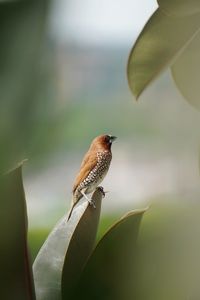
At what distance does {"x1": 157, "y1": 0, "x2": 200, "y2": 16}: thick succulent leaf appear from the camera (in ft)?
1.00

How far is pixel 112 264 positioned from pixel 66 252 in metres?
0.05

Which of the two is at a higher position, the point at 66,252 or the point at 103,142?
the point at 103,142

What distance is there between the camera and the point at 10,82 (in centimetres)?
12

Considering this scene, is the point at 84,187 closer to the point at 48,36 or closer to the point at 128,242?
the point at 128,242

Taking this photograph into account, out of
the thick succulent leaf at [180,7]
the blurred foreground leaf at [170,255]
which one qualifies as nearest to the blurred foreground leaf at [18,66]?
the blurred foreground leaf at [170,255]

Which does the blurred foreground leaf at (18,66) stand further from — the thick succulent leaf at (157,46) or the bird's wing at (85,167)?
the bird's wing at (85,167)

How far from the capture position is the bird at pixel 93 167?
76 centimetres

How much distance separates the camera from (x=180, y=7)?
312mm

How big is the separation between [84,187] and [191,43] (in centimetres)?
44

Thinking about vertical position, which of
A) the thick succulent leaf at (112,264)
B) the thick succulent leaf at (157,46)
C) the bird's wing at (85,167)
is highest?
the thick succulent leaf at (157,46)

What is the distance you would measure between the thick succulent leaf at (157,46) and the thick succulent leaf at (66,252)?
112mm

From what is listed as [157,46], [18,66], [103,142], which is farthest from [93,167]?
[18,66]

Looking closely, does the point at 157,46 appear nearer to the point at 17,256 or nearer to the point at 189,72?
the point at 189,72

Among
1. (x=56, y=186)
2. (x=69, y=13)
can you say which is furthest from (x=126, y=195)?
(x=69, y=13)
